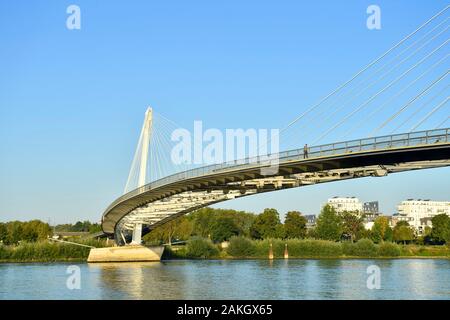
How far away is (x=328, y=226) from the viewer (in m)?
109

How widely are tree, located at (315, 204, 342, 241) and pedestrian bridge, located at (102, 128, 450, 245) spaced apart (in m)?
39.6

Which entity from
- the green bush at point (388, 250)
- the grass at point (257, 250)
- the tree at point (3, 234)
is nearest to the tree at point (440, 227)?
the grass at point (257, 250)

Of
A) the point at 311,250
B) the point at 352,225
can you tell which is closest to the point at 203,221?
the point at 352,225

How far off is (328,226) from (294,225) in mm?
6275

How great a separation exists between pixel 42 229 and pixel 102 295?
3204 inches

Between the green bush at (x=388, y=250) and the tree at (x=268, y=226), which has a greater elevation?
the tree at (x=268, y=226)

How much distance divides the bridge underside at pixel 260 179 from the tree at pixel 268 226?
31.5 m

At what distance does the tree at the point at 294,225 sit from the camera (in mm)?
109625

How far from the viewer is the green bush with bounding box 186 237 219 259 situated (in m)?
95.1

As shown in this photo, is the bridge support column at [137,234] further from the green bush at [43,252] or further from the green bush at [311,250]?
the green bush at [311,250]

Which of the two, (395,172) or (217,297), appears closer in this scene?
(217,297)
